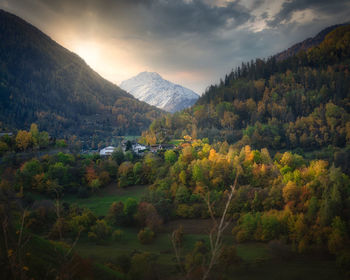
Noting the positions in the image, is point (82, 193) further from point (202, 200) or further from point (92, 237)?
point (202, 200)

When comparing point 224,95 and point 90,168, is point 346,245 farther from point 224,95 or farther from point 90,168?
point 224,95

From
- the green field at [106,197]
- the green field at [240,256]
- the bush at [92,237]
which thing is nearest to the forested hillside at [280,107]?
the green field at [106,197]

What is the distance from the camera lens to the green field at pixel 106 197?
150ft

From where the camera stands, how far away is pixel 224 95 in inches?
4909

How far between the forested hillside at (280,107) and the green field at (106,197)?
34714 mm

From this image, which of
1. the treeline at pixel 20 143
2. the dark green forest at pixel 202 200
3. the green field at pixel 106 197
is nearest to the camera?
the dark green forest at pixel 202 200

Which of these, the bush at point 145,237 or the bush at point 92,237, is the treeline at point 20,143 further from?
the bush at point 145,237

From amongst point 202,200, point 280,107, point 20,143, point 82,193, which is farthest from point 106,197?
point 280,107

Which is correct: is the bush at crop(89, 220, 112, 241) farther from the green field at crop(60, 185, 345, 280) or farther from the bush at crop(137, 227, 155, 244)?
the bush at crop(137, 227, 155, 244)

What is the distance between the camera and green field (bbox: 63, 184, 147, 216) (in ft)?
150

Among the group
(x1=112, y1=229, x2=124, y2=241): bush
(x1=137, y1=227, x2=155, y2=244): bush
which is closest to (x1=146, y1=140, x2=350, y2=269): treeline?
(x1=137, y1=227, x2=155, y2=244): bush

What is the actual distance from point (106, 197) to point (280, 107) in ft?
288

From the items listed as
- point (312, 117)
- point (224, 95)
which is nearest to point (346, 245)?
point (312, 117)

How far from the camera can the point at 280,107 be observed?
100688mm
